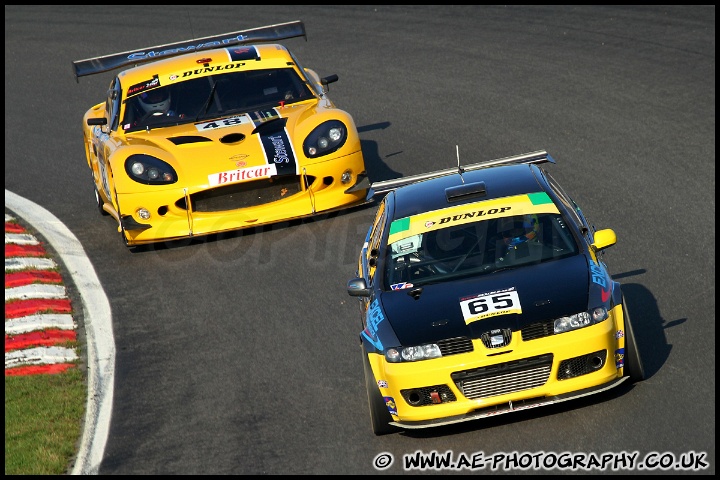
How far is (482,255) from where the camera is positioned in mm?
8008

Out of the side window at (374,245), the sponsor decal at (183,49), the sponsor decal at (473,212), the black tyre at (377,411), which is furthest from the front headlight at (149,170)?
the black tyre at (377,411)

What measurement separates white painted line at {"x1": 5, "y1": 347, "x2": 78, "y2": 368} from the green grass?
24 centimetres

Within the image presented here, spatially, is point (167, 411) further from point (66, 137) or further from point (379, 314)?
point (66, 137)

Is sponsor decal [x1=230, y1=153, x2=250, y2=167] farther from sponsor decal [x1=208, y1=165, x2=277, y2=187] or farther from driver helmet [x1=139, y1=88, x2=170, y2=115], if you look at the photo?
driver helmet [x1=139, y1=88, x2=170, y2=115]

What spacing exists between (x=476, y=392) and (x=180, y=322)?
354 cm

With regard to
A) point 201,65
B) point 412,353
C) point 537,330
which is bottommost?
point 412,353

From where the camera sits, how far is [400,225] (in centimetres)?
846

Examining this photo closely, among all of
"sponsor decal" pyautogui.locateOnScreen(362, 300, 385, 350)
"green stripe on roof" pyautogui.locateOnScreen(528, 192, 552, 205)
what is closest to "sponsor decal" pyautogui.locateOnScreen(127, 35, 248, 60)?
"green stripe on roof" pyautogui.locateOnScreen(528, 192, 552, 205)

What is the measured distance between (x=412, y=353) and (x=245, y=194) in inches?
180

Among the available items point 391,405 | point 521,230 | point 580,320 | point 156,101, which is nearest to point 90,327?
point 156,101

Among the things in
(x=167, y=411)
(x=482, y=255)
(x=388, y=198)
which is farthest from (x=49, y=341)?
(x=482, y=255)

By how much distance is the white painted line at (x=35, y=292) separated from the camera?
34.6 ft

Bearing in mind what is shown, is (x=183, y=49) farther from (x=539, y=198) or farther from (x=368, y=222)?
(x=539, y=198)

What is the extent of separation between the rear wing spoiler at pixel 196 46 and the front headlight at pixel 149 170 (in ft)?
6.08
